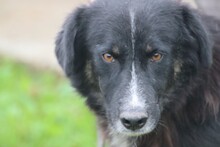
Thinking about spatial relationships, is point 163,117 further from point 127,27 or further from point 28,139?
point 28,139

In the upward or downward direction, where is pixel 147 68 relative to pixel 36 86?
upward

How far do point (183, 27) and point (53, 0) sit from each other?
20.7 feet

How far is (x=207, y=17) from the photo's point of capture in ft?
15.8

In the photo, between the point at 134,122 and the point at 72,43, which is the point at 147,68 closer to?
the point at 134,122

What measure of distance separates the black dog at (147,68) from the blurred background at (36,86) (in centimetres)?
33

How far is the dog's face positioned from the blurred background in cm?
34

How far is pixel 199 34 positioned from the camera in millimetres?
4586

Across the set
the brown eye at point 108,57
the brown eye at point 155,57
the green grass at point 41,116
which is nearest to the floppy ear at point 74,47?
the brown eye at point 108,57

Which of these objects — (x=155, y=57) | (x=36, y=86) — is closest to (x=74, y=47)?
(x=155, y=57)

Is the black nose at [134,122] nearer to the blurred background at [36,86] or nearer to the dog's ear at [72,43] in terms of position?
the dog's ear at [72,43]

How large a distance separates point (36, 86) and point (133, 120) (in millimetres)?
4018

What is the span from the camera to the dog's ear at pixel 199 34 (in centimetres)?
455

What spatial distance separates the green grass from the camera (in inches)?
266

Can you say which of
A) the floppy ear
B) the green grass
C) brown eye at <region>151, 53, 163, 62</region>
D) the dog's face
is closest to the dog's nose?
the dog's face
